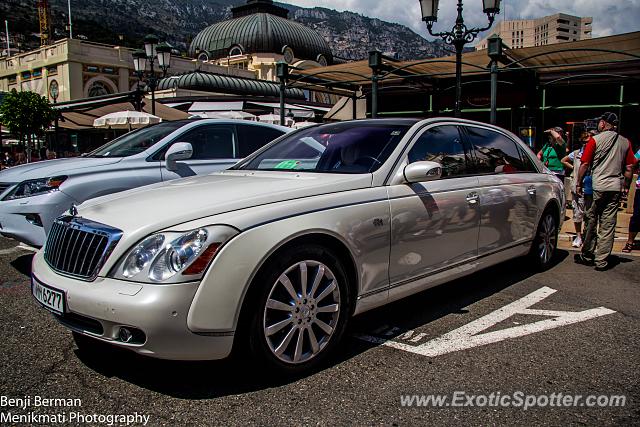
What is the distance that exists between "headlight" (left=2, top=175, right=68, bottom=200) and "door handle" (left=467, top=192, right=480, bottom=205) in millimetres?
3792

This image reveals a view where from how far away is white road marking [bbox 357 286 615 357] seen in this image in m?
3.40

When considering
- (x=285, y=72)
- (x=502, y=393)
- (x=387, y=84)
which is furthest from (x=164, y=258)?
(x=387, y=84)

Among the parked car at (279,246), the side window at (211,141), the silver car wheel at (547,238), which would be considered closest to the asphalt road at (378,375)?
the parked car at (279,246)

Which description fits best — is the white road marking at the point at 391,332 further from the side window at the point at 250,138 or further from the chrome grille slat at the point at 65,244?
the side window at the point at 250,138

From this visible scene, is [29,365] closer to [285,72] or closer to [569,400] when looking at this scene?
[569,400]

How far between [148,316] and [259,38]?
69.7 metres

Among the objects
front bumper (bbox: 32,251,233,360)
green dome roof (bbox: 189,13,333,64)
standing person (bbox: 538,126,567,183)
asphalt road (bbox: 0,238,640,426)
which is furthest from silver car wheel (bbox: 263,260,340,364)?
green dome roof (bbox: 189,13,333,64)

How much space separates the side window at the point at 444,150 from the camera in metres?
3.90

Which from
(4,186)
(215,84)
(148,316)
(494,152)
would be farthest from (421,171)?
(215,84)

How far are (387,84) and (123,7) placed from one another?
6854 inches

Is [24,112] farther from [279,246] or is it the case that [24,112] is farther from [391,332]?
[279,246]

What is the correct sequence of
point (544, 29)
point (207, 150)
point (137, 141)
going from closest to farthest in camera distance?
point (137, 141) → point (207, 150) → point (544, 29)

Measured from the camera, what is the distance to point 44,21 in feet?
330

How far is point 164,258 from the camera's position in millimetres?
2574
